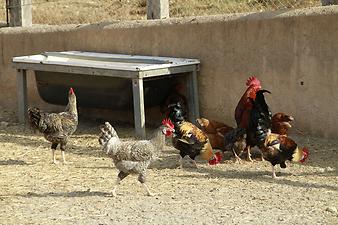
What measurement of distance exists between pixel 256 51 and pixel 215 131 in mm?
1477

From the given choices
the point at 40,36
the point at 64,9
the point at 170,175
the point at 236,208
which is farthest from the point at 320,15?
the point at 64,9

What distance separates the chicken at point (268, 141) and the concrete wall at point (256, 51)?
1252mm

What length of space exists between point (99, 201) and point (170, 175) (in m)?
1.22

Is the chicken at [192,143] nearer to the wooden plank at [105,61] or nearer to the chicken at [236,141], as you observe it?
the chicken at [236,141]

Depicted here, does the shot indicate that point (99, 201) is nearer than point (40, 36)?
Yes

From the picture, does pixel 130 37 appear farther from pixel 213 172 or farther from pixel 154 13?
pixel 213 172

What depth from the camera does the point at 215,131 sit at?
8.40 m

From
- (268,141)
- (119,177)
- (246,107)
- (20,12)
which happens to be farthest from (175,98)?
(20,12)

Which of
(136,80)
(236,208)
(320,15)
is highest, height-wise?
(320,15)

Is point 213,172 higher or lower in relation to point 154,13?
lower

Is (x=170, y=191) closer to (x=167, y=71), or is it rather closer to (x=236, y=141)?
(x=236, y=141)

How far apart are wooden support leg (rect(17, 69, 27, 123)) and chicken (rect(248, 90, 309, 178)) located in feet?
14.3

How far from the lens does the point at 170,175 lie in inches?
299

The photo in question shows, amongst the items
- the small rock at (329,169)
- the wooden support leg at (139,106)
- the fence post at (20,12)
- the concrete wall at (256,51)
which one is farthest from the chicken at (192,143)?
the fence post at (20,12)
